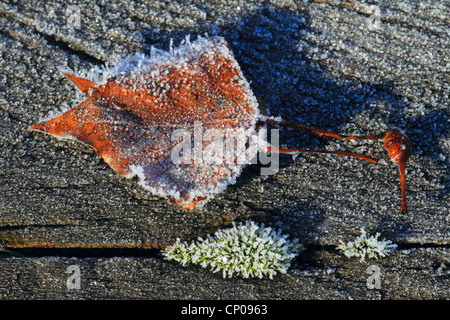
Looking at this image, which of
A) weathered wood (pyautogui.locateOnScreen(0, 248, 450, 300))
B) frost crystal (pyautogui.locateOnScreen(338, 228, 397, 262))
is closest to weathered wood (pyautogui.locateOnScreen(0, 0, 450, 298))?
frost crystal (pyautogui.locateOnScreen(338, 228, 397, 262))

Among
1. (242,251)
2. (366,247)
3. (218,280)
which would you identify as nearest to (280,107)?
(242,251)

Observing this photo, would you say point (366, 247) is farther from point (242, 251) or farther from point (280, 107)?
point (280, 107)

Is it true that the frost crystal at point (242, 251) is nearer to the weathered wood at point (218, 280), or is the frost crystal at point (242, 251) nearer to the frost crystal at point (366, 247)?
the weathered wood at point (218, 280)

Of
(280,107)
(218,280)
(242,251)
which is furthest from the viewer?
(218,280)

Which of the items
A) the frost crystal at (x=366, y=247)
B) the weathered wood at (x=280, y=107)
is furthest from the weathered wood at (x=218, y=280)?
the weathered wood at (x=280, y=107)

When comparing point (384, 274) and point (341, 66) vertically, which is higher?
point (341, 66)

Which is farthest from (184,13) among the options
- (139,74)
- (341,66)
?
(341,66)

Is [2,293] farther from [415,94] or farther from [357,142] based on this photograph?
Result: [415,94]
